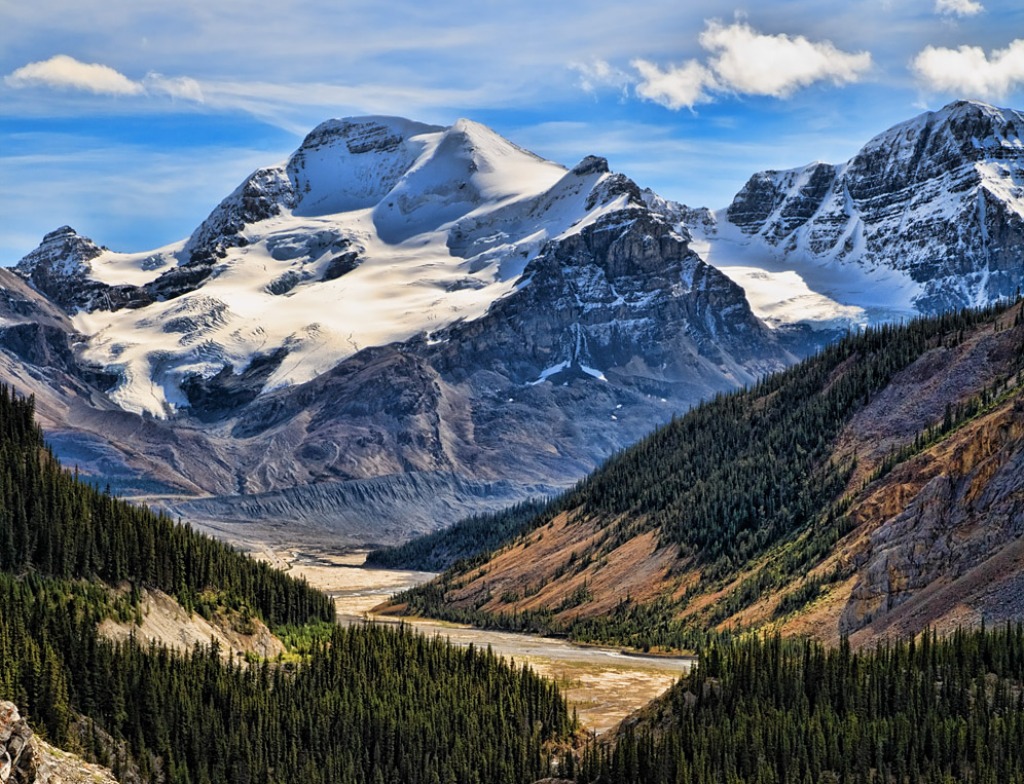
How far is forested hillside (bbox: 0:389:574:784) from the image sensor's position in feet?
291

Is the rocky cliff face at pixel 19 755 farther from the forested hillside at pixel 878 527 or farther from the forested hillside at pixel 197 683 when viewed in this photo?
the forested hillside at pixel 878 527

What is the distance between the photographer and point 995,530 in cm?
13038

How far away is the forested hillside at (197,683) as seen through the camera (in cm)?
8869

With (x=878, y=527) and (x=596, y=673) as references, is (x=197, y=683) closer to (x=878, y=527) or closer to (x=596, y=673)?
(x=596, y=673)

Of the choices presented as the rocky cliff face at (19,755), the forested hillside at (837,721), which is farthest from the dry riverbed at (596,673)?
the rocky cliff face at (19,755)

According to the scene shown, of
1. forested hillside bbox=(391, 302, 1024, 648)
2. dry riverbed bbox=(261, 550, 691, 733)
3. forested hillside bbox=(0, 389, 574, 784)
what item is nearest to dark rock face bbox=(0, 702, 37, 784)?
forested hillside bbox=(0, 389, 574, 784)

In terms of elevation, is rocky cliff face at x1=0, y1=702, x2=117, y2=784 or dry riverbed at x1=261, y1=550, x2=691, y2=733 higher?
rocky cliff face at x1=0, y1=702, x2=117, y2=784

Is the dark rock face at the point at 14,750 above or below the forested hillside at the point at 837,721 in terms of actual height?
above

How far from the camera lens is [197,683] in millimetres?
99000

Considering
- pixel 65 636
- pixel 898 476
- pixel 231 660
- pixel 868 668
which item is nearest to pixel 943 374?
pixel 898 476

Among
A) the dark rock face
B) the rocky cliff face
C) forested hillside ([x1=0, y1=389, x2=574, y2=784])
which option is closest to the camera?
the dark rock face

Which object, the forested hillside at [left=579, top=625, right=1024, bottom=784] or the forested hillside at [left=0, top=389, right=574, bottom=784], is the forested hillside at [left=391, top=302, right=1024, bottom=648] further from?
the forested hillside at [left=0, top=389, right=574, bottom=784]

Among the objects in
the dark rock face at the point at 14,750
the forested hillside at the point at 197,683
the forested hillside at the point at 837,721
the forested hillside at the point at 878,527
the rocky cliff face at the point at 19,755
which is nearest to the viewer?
the dark rock face at the point at 14,750

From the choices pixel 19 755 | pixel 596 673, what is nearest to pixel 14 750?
pixel 19 755
